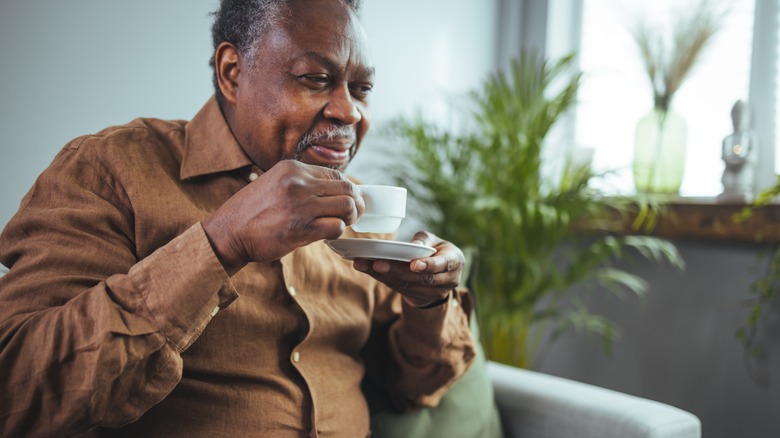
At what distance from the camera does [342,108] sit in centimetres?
114

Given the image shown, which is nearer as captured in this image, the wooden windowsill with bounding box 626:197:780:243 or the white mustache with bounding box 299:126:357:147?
the white mustache with bounding box 299:126:357:147

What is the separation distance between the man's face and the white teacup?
0.23 meters

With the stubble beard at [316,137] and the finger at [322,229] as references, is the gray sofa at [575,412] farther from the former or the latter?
the finger at [322,229]

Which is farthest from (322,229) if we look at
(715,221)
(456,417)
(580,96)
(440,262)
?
(580,96)

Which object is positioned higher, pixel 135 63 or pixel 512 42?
pixel 512 42

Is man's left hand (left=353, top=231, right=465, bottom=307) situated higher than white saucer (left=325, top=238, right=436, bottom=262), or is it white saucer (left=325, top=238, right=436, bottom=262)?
white saucer (left=325, top=238, right=436, bottom=262)

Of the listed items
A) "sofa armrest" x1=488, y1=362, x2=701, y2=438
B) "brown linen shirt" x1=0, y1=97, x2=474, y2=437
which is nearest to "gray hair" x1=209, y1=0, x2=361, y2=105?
"brown linen shirt" x1=0, y1=97, x2=474, y2=437

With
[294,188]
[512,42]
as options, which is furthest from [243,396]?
[512,42]

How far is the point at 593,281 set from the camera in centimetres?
257

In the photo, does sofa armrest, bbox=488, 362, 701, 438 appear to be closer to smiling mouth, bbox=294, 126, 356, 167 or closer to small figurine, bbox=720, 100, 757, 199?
smiling mouth, bbox=294, 126, 356, 167

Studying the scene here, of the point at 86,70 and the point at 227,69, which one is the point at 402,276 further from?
the point at 86,70

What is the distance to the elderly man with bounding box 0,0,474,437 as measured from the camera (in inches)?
32.0

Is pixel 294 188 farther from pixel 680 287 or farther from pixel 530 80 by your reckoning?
pixel 680 287

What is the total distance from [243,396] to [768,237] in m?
1.65
